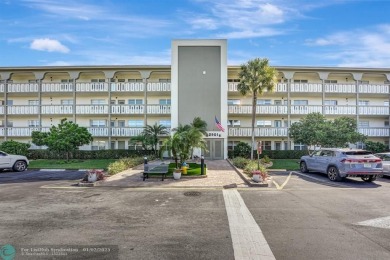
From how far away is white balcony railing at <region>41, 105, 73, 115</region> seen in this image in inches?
1214

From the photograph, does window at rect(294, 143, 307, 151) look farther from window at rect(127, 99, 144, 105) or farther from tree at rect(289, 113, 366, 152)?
window at rect(127, 99, 144, 105)

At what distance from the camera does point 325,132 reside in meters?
22.9

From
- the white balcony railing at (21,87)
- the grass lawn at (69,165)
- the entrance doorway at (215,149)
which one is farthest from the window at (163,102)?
the white balcony railing at (21,87)

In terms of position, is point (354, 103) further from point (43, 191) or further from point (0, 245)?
point (0, 245)

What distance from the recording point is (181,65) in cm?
2906

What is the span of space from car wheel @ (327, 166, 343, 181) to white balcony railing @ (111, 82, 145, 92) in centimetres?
2238

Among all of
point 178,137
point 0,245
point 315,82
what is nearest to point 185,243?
point 0,245

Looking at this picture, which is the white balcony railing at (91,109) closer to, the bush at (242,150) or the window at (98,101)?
the window at (98,101)

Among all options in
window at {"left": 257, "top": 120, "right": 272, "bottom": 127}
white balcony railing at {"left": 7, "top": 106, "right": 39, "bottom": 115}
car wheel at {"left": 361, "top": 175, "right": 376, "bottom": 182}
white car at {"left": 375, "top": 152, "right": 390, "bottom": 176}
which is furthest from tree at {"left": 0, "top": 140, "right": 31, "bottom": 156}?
white car at {"left": 375, "top": 152, "right": 390, "bottom": 176}

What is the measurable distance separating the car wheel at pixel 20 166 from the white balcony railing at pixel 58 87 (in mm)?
13644

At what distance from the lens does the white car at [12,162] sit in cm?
1850

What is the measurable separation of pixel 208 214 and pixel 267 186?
5.70 m

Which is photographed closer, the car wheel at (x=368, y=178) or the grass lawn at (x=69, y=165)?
the car wheel at (x=368, y=178)

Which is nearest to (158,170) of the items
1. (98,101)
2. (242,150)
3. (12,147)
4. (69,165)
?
(69,165)
